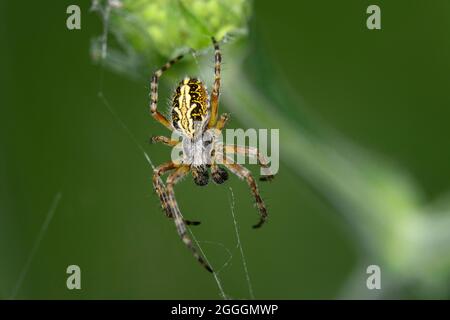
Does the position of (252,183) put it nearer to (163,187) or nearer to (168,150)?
(163,187)

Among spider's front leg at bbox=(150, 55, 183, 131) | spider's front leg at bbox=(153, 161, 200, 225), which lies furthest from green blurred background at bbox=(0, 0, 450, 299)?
spider's front leg at bbox=(150, 55, 183, 131)

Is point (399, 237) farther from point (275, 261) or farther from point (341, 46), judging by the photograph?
point (341, 46)

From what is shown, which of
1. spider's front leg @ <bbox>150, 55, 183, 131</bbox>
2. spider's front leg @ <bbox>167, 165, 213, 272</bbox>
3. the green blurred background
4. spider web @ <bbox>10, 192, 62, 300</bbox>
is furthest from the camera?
the green blurred background

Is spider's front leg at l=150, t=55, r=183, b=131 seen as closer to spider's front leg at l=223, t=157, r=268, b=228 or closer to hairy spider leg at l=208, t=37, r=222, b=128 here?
hairy spider leg at l=208, t=37, r=222, b=128

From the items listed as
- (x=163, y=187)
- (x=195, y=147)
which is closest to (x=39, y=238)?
(x=163, y=187)

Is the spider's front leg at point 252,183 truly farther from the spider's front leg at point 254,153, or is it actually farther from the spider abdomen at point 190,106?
the spider abdomen at point 190,106
